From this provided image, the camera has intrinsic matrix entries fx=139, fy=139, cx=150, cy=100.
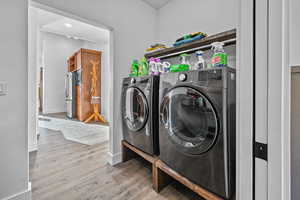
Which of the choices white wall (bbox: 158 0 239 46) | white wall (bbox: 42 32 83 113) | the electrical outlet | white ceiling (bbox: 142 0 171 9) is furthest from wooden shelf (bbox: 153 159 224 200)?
white wall (bbox: 42 32 83 113)

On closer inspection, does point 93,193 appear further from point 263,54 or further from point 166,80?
point 263,54

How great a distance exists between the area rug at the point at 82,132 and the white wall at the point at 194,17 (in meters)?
2.34

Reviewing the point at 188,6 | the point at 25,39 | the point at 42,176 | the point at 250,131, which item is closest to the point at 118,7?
the point at 188,6

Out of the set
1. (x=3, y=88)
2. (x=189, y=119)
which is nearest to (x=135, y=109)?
(x=189, y=119)

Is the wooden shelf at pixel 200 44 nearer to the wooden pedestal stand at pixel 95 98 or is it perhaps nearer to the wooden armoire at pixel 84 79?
the wooden pedestal stand at pixel 95 98

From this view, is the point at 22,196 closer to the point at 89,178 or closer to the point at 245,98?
the point at 89,178

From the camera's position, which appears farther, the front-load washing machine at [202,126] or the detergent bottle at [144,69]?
the detergent bottle at [144,69]

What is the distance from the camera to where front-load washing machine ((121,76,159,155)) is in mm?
1499

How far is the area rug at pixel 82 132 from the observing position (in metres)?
2.89

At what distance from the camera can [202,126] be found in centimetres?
104

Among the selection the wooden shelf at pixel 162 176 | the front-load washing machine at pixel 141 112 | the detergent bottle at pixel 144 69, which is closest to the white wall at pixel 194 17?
the detergent bottle at pixel 144 69

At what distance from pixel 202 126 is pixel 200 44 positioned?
1.05m

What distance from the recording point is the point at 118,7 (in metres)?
1.97

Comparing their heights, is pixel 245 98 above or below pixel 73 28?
below
